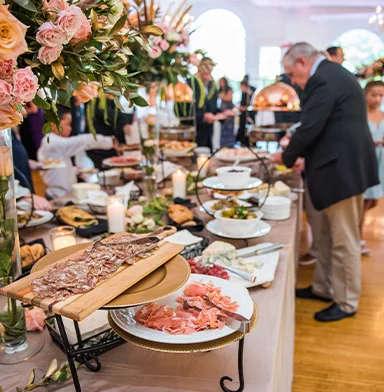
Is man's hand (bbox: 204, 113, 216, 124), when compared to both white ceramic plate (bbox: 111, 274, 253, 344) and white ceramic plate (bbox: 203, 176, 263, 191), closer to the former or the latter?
white ceramic plate (bbox: 203, 176, 263, 191)

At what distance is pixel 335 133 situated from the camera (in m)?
2.43

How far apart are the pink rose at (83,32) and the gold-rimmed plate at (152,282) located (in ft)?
1.38

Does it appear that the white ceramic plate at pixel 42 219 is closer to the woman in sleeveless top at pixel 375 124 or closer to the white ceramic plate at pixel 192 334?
the white ceramic plate at pixel 192 334

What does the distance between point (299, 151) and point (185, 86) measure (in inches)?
37.3

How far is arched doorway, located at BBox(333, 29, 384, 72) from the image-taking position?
11.1 metres

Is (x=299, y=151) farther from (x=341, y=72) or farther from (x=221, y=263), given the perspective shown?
(x=221, y=263)

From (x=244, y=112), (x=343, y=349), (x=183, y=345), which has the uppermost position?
(x=244, y=112)

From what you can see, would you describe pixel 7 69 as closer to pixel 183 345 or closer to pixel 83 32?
pixel 83 32

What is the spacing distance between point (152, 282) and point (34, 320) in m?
0.39

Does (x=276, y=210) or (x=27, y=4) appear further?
(x=276, y=210)

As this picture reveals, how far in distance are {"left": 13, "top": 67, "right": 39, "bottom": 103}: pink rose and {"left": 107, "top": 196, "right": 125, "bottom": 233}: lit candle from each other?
931 mm

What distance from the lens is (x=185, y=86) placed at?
3.04 metres

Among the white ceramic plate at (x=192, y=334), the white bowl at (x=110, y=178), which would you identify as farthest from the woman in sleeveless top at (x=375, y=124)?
the white ceramic plate at (x=192, y=334)

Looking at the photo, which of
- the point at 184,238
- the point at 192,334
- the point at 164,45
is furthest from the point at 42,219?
the point at 192,334
